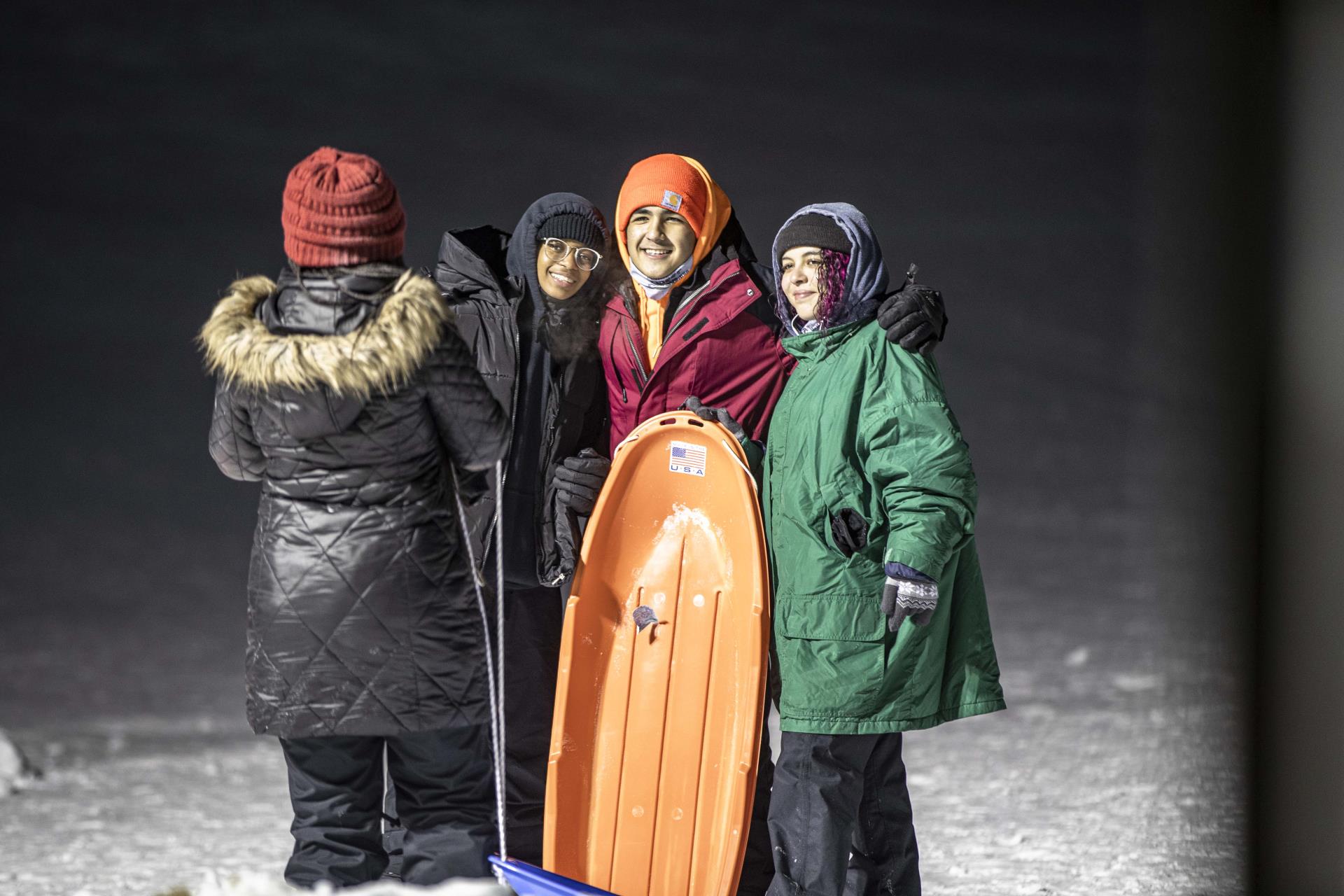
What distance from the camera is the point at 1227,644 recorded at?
287 cm

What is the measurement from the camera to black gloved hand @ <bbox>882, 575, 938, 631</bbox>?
2.11 metres

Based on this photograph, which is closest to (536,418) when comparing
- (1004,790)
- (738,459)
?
(738,459)

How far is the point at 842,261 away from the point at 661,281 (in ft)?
1.41

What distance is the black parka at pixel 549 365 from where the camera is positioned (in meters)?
2.55

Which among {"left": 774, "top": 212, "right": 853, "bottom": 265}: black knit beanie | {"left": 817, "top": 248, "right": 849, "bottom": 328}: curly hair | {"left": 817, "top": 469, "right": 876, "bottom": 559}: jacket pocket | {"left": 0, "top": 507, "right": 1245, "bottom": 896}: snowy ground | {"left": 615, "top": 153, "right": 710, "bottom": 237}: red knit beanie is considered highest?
{"left": 615, "top": 153, "right": 710, "bottom": 237}: red knit beanie

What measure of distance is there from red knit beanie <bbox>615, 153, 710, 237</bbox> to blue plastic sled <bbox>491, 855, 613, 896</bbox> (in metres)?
1.29

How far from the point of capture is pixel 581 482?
2.51 m

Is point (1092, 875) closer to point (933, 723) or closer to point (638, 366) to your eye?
point (933, 723)

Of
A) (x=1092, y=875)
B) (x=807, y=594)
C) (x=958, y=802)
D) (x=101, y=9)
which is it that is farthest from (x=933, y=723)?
(x=101, y=9)

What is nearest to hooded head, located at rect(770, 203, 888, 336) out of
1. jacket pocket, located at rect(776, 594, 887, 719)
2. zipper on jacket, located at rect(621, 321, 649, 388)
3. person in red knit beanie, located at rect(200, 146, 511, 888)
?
zipper on jacket, located at rect(621, 321, 649, 388)

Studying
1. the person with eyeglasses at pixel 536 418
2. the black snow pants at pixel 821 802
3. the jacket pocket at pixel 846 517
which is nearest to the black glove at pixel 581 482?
the person with eyeglasses at pixel 536 418

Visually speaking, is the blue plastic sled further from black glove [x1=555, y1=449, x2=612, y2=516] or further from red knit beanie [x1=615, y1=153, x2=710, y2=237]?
red knit beanie [x1=615, y1=153, x2=710, y2=237]

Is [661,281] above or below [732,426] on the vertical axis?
above

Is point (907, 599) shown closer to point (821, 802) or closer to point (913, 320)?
point (821, 802)
